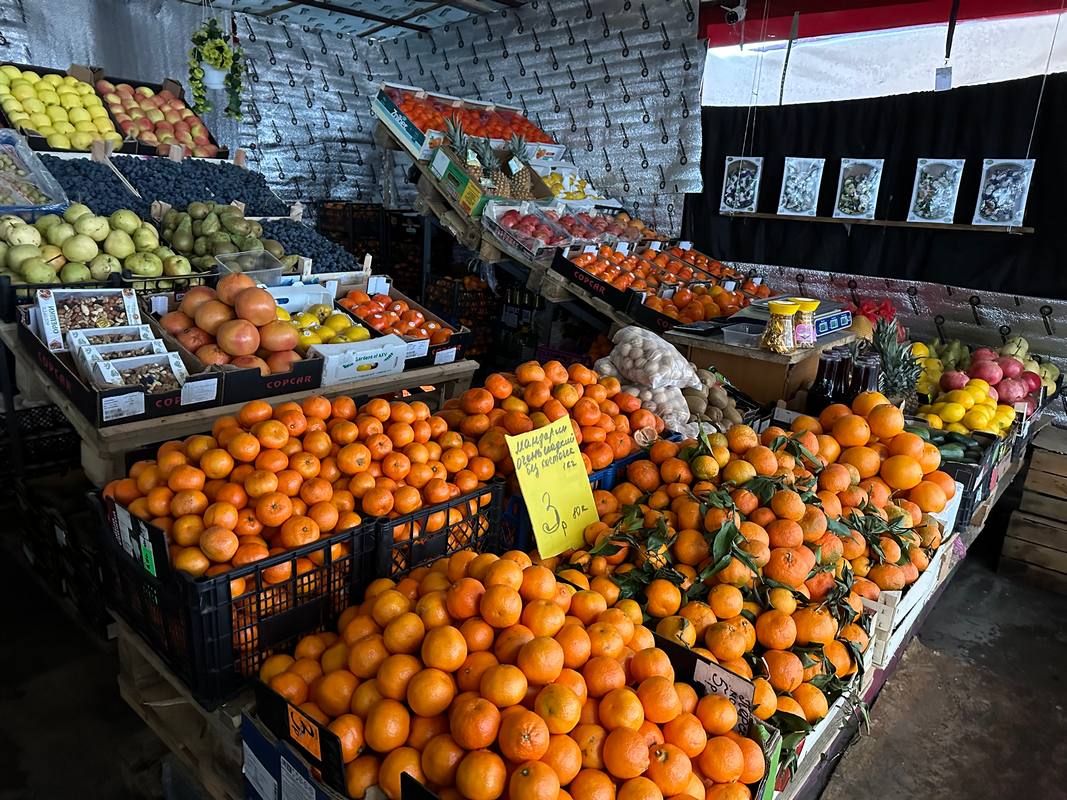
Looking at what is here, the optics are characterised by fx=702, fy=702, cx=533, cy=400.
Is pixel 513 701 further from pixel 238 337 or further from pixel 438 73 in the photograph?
pixel 438 73

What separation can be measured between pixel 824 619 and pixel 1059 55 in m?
4.76

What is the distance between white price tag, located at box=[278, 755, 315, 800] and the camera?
122cm

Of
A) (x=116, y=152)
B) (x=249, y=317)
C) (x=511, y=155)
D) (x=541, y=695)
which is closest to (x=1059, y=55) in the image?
(x=511, y=155)

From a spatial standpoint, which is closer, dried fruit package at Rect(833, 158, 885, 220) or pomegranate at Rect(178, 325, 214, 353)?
pomegranate at Rect(178, 325, 214, 353)

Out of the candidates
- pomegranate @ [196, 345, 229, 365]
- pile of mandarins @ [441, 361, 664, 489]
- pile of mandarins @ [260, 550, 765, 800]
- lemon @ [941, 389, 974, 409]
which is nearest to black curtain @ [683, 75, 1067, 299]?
lemon @ [941, 389, 974, 409]

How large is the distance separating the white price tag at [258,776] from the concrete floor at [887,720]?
27.5 inches

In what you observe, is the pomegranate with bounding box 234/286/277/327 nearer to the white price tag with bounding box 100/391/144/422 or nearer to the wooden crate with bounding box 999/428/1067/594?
the white price tag with bounding box 100/391/144/422

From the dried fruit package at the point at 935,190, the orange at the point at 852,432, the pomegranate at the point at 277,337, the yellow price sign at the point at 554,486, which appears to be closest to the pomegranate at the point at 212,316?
the pomegranate at the point at 277,337

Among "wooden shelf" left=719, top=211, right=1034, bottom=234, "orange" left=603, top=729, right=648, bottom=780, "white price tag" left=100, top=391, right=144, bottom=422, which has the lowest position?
"orange" left=603, top=729, right=648, bottom=780

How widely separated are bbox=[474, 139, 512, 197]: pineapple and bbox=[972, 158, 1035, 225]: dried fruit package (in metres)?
3.42

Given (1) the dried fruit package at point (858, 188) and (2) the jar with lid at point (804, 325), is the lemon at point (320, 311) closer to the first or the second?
(2) the jar with lid at point (804, 325)

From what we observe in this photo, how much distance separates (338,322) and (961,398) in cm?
310

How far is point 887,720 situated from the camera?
277cm

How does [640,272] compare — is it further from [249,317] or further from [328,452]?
[328,452]
